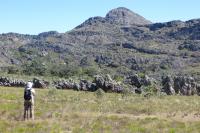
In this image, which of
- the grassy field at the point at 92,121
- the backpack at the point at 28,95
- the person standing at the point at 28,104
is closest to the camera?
the grassy field at the point at 92,121

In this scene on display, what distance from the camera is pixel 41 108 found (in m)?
30.1

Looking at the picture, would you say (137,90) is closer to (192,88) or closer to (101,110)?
(192,88)

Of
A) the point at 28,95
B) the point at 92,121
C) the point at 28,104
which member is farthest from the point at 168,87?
the point at 28,104

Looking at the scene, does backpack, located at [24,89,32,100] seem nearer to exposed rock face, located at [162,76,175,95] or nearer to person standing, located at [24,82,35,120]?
person standing, located at [24,82,35,120]

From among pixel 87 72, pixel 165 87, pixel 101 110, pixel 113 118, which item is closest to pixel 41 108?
pixel 101 110

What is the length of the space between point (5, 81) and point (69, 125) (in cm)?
Answer: 6177

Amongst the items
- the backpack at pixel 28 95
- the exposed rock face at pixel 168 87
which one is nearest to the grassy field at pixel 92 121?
the backpack at pixel 28 95

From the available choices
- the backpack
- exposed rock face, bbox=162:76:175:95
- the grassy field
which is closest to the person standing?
the backpack

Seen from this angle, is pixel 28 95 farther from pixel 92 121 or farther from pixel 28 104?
pixel 92 121

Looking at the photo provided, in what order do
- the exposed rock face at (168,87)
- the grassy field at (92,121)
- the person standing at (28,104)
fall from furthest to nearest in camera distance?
1. the exposed rock face at (168,87)
2. the person standing at (28,104)
3. the grassy field at (92,121)

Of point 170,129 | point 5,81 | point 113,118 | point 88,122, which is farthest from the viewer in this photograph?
point 5,81

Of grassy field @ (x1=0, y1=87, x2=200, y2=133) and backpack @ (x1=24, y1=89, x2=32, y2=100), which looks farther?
backpack @ (x1=24, y1=89, x2=32, y2=100)

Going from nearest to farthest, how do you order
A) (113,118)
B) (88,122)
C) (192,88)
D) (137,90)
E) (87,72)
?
(88,122) → (113,118) → (137,90) → (192,88) → (87,72)

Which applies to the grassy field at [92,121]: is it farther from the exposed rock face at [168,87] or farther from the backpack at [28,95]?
the exposed rock face at [168,87]
